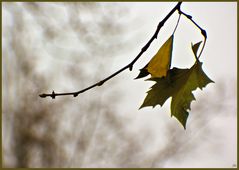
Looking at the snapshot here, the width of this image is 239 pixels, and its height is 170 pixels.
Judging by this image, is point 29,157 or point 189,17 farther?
point 29,157

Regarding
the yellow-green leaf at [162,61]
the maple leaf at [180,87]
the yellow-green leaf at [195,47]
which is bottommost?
the maple leaf at [180,87]

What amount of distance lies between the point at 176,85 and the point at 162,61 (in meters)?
0.07

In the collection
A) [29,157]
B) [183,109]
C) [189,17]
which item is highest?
[189,17]

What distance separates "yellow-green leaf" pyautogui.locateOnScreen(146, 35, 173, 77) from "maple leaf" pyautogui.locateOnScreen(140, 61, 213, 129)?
0.03 metres

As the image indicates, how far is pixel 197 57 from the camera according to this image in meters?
0.64

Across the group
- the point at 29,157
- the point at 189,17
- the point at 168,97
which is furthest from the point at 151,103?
the point at 29,157

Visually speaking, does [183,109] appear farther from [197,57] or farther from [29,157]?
[29,157]

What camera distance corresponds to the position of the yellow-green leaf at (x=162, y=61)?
64 centimetres

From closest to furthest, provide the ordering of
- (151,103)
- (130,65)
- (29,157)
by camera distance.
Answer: (130,65) < (151,103) < (29,157)

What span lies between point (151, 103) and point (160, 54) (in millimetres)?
103

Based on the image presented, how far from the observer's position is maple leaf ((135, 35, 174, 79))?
638 mm

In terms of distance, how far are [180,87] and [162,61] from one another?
0.23ft

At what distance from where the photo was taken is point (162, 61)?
25.2 inches

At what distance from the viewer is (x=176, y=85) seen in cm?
68
